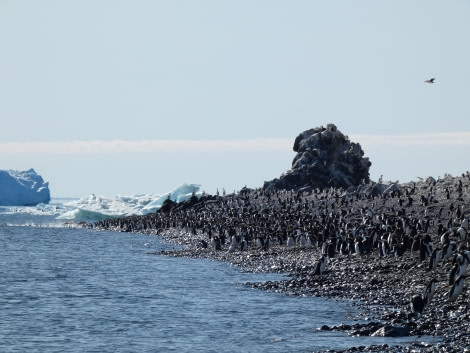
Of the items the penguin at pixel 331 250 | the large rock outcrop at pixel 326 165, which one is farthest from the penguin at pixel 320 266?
the large rock outcrop at pixel 326 165

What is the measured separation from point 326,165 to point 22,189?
86.7m

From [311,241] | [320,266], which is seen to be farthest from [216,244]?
[320,266]

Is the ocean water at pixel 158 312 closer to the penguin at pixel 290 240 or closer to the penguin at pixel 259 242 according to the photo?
the penguin at pixel 259 242

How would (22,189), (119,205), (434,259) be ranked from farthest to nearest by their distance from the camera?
(22,189) < (119,205) < (434,259)

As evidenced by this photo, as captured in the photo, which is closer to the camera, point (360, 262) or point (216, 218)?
point (360, 262)

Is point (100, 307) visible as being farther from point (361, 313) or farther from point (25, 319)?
point (361, 313)

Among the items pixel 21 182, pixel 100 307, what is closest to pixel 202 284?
pixel 100 307

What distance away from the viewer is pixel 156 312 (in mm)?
30250

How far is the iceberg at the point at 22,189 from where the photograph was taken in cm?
15775

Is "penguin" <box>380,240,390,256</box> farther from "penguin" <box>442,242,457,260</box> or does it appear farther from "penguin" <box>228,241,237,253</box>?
"penguin" <box>228,241,237,253</box>

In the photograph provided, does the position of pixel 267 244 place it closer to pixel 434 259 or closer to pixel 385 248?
pixel 385 248

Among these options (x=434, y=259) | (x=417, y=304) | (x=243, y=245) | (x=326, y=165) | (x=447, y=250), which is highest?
(x=326, y=165)

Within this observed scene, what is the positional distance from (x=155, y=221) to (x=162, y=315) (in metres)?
59.7

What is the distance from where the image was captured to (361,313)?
2667 cm
